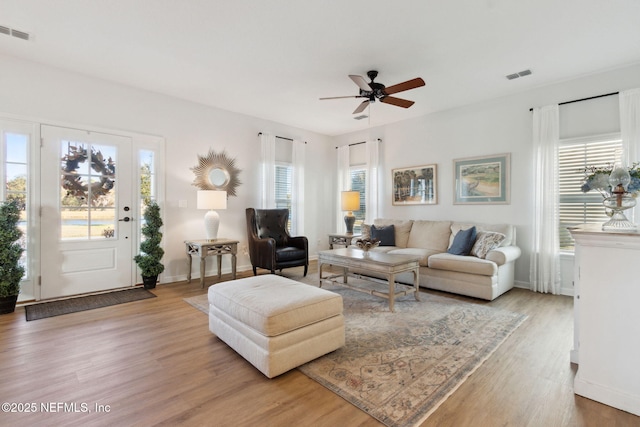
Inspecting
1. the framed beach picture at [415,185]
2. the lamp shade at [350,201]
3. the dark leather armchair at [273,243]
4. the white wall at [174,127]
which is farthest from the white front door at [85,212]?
the framed beach picture at [415,185]

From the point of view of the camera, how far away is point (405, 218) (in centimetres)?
595

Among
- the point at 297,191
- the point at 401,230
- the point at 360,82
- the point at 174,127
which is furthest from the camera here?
the point at 297,191

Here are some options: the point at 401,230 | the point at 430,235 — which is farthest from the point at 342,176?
the point at 430,235

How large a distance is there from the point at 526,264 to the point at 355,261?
104 inches

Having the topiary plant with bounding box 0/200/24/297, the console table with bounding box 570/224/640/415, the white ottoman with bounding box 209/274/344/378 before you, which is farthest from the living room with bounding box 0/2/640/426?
the white ottoman with bounding box 209/274/344/378

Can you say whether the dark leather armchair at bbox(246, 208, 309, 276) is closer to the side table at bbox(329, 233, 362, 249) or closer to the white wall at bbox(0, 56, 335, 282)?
the white wall at bbox(0, 56, 335, 282)

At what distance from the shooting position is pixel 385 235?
5309 mm

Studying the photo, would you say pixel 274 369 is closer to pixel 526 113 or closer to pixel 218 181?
pixel 218 181

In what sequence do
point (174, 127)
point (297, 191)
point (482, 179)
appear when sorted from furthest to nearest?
point (297, 191) < point (482, 179) < point (174, 127)

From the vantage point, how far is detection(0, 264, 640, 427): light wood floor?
66.9 inches

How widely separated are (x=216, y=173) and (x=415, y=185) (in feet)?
11.6

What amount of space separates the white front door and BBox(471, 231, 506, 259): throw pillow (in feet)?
15.5

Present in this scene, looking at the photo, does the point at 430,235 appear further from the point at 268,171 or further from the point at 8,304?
the point at 8,304

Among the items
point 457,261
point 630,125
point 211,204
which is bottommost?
point 457,261
